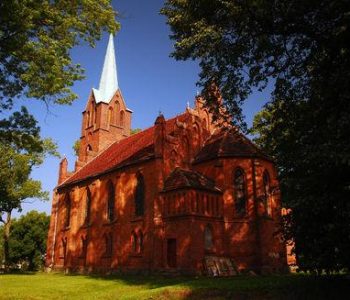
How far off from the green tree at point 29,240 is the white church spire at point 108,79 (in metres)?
19.7

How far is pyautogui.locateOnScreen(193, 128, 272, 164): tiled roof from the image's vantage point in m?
27.9

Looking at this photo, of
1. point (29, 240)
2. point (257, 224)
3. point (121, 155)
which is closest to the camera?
point (257, 224)

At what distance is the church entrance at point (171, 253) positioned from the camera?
25359 mm

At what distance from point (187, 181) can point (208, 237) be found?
4051 mm

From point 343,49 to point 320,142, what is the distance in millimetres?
3818

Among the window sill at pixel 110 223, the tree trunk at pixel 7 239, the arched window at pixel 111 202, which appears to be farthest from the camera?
the tree trunk at pixel 7 239

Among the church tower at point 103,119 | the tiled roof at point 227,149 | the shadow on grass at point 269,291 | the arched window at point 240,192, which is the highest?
the church tower at point 103,119

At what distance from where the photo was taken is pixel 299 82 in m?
16.8

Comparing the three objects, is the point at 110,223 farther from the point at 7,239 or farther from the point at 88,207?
the point at 7,239

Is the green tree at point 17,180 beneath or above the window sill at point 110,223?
above

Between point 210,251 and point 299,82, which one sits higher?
point 299,82

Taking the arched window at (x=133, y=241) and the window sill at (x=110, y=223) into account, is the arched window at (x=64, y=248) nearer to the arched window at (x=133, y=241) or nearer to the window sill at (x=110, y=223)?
the window sill at (x=110, y=223)

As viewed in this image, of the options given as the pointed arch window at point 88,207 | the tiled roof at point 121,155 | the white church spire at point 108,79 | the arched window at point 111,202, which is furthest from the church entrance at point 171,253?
the white church spire at point 108,79

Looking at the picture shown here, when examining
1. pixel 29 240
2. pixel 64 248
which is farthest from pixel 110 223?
pixel 29 240
